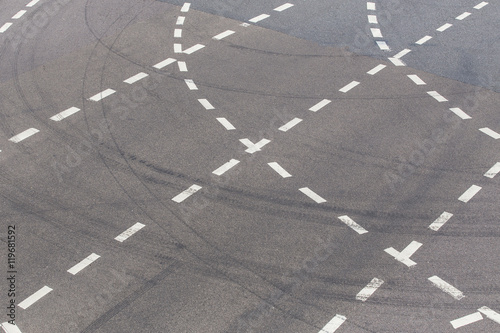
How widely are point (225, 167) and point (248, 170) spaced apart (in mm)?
346

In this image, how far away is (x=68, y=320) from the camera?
6.45 meters

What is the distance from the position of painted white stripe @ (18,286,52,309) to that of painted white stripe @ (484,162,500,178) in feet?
20.5

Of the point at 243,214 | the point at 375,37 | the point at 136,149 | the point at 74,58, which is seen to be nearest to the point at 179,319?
the point at 243,214

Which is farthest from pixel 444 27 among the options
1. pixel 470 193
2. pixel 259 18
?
pixel 470 193

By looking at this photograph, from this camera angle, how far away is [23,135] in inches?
377

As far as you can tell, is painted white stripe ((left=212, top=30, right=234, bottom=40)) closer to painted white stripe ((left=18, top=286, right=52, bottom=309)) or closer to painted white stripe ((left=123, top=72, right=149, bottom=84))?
painted white stripe ((left=123, top=72, right=149, bottom=84))

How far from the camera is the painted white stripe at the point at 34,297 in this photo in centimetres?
662

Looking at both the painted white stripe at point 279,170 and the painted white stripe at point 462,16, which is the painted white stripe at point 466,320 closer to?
the painted white stripe at point 279,170

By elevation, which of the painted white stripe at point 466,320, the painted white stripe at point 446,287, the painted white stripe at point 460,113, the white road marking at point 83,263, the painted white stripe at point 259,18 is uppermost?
the painted white stripe at point 259,18

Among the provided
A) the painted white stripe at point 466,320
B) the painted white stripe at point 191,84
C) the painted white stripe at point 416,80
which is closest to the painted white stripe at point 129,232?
the painted white stripe at point 191,84

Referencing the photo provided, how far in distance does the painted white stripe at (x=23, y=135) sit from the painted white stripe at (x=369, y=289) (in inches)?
229

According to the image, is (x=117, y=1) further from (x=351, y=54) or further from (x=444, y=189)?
(x=444, y=189)

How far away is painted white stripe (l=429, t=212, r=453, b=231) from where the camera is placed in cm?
789

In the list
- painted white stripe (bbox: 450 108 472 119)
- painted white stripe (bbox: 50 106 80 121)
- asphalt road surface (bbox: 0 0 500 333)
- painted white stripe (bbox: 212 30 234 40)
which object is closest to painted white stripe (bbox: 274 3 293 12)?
asphalt road surface (bbox: 0 0 500 333)
